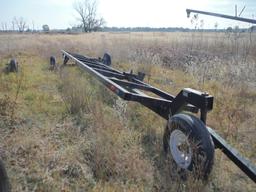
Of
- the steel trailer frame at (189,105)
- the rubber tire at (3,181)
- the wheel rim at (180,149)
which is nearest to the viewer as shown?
the rubber tire at (3,181)

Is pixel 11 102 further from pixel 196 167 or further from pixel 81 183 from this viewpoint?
pixel 196 167

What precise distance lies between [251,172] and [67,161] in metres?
1.89

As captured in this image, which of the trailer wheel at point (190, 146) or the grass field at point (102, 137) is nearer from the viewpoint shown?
the trailer wheel at point (190, 146)

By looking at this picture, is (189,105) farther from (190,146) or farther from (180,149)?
(190,146)

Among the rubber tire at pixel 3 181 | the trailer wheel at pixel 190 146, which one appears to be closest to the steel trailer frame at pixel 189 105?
the trailer wheel at pixel 190 146

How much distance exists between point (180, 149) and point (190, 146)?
0.25 m

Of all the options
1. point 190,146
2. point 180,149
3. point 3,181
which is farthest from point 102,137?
point 3,181

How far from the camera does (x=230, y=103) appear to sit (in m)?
5.03

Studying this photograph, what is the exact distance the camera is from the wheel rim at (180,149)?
8.46 ft

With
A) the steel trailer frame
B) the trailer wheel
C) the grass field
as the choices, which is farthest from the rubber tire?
the steel trailer frame

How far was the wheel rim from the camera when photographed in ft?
8.46

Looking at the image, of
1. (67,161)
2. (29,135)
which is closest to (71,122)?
(29,135)

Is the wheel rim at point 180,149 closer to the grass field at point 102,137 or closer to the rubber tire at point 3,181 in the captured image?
the grass field at point 102,137

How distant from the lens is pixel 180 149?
274 cm
